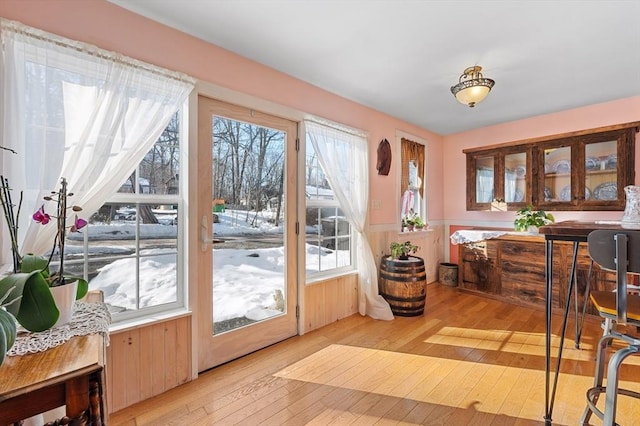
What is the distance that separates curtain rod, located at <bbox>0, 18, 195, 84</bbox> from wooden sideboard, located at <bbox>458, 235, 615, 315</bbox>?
12.7 ft

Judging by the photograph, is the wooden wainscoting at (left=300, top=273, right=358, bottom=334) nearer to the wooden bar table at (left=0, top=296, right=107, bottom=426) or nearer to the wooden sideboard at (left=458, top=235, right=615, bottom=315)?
the wooden sideboard at (left=458, top=235, right=615, bottom=315)

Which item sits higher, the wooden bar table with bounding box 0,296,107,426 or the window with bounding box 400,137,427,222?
the window with bounding box 400,137,427,222

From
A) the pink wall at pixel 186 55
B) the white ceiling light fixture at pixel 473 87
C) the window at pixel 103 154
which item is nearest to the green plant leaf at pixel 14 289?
the window at pixel 103 154

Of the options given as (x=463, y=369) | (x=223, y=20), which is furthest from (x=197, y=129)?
(x=463, y=369)

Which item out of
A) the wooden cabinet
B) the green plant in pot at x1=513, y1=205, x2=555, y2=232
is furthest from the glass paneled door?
the wooden cabinet

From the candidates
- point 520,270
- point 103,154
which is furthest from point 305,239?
point 520,270

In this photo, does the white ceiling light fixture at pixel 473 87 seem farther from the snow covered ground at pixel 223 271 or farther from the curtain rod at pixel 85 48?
the curtain rod at pixel 85 48

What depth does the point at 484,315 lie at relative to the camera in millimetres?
3252

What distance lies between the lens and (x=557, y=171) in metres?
3.67

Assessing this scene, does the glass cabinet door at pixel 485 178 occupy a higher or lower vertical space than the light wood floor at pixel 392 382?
higher

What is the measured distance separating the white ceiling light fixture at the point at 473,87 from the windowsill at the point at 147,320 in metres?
2.68

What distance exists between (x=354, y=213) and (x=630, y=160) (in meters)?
3.05

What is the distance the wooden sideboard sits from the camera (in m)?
3.11

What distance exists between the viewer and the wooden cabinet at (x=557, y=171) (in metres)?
3.25
